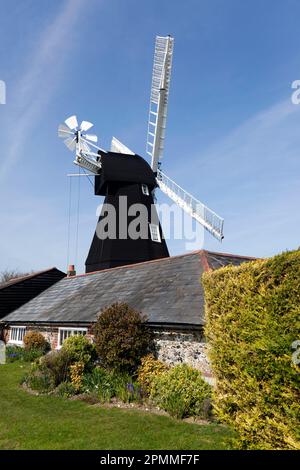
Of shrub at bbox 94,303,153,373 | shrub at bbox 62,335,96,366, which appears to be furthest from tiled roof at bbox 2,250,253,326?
shrub at bbox 62,335,96,366

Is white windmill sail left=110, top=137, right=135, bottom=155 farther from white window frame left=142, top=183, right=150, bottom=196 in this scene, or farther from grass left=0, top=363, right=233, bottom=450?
grass left=0, top=363, right=233, bottom=450

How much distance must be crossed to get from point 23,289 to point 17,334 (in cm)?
500

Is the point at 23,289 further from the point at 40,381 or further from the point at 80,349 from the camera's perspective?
the point at 40,381

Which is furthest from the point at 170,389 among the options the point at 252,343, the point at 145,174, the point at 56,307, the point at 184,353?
the point at 145,174

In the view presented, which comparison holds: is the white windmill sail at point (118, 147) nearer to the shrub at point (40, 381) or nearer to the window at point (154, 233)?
the window at point (154, 233)

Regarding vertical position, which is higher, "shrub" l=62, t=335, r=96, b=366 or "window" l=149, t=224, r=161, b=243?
"window" l=149, t=224, r=161, b=243

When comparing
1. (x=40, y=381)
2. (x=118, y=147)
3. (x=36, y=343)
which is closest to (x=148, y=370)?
(x=40, y=381)

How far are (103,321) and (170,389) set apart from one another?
145 inches

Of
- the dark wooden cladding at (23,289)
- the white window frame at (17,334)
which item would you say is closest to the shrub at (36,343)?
the white window frame at (17,334)

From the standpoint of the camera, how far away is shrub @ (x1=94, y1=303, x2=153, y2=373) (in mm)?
11375

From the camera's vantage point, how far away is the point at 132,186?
85.1 feet

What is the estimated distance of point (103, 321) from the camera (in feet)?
39.5

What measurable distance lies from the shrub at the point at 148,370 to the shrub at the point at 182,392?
0.62m
